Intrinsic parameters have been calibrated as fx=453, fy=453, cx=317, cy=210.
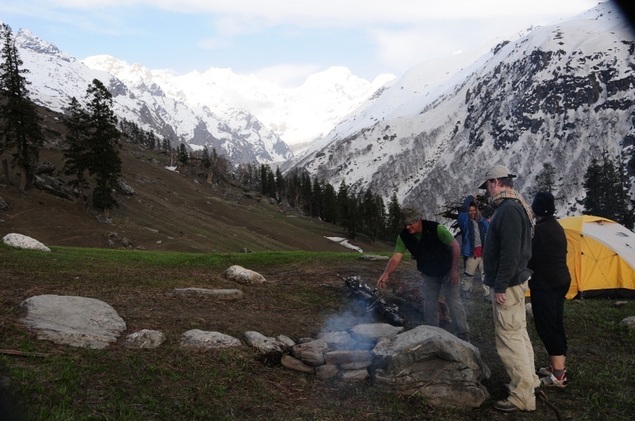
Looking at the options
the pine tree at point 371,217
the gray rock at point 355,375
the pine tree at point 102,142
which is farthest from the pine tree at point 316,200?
the gray rock at point 355,375

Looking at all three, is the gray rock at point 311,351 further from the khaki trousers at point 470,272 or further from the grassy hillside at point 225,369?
the khaki trousers at point 470,272

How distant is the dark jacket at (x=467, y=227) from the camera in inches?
508

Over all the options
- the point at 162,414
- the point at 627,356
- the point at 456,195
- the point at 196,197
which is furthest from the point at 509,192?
the point at 456,195

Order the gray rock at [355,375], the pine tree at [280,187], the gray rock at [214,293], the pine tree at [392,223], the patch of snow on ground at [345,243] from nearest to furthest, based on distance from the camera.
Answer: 1. the gray rock at [355,375]
2. the gray rock at [214,293]
3. the patch of snow on ground at [345,243]
4. the pine tree at [392,223]
5. the pine tree at [280,187]

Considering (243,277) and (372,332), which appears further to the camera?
(243,277)

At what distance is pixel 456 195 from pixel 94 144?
163m

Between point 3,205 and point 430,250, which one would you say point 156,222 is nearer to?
point 3,205

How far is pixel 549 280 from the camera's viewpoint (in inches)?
299

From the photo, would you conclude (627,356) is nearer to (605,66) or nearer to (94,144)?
(94,144)

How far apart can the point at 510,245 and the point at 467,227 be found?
21.9 ft

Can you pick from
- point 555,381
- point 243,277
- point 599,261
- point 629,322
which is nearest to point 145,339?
point 243,277

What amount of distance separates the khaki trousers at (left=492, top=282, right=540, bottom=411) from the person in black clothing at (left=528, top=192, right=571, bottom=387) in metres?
0.98

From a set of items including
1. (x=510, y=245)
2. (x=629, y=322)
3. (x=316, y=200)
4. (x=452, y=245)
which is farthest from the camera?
(x=316, y=200)

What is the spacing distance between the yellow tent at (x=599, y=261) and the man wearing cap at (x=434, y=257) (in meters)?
7.46
